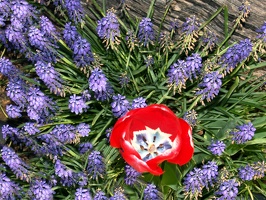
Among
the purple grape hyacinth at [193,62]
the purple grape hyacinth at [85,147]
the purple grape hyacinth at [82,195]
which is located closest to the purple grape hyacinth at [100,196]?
the purple grape hyacinth at [82,195]

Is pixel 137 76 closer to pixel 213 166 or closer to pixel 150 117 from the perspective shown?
pixel 150 117

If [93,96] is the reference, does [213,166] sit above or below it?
below

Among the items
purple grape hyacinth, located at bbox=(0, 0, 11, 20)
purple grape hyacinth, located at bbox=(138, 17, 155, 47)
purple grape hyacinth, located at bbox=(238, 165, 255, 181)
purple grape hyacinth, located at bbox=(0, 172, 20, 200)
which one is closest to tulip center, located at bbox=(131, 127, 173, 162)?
purple grape hyacinth, located at bbox=(238, 165, 255, 181)

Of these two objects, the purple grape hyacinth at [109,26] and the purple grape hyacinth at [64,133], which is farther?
the purple grape hyacinth at [64,133]

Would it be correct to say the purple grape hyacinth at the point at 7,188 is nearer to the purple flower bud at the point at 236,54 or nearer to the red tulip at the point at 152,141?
the red tulip at the point at 152,141

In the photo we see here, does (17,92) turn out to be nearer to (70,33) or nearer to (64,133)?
(64,133)

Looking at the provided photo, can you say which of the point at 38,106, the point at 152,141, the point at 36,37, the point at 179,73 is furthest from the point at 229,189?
the point at 36,37

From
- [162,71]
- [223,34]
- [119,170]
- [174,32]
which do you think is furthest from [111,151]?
[223,34]
